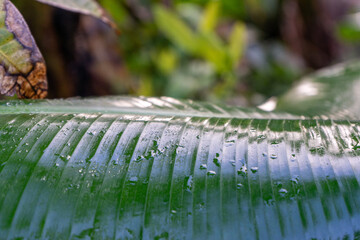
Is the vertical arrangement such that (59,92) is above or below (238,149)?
above

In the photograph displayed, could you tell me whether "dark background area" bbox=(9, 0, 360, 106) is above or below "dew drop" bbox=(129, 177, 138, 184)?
above

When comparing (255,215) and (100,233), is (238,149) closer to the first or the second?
(255,215)

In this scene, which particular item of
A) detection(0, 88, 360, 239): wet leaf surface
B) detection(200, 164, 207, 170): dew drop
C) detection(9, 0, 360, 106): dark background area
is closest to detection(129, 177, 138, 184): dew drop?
detection(0, 88, 360, 239): wet leaf surface

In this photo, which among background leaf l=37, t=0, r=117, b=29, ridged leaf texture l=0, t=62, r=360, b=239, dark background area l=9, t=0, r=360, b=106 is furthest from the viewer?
dark background area l=9, t=0, r=360, b=106

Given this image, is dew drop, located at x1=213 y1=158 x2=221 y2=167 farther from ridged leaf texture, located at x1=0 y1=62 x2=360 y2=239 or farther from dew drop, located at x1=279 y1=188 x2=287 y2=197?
dew drop, located at x1=279 y1=188 x2=287 y2=197

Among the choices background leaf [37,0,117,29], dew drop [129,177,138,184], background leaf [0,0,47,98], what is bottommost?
dew drop [129,177,138,184]

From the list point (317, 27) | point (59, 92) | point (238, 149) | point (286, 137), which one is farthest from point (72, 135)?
point (317, 27)
